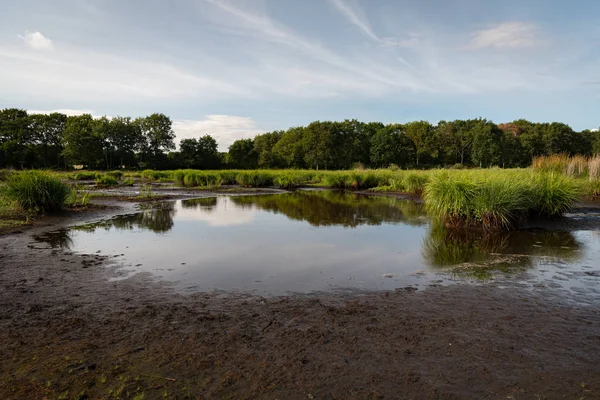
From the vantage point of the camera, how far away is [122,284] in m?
6.38

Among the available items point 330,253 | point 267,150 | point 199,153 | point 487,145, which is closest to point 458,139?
point 487,145

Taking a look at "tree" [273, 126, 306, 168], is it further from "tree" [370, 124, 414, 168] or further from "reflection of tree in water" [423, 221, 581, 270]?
"reflection of tree in water" [423, 221, 581, 270]

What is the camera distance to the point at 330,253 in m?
8.92

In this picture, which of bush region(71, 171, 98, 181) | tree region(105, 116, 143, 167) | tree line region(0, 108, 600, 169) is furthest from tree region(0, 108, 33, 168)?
bush region(71, 171, 98, 181)

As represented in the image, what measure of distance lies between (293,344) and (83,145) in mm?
68724

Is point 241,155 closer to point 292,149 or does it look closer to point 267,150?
point 267,150

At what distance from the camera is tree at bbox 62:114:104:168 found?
6178 centimetres

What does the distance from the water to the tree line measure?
4984cm

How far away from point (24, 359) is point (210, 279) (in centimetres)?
319

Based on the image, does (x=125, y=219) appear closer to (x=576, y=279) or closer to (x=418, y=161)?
(x=576, y=279)

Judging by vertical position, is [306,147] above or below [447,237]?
above

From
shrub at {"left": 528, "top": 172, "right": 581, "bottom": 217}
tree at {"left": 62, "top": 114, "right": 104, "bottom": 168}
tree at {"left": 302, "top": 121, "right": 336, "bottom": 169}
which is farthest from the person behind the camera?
tree at {"left": 302, "top": 121, "right": 336, "bottom": 169}

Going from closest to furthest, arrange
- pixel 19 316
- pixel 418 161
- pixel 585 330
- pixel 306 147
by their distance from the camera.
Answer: pixel 585 330 < pixel 19 316 < pixel 306 147 < pixel 418 161

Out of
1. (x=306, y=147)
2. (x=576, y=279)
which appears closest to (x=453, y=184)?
(x=576, y=279)
